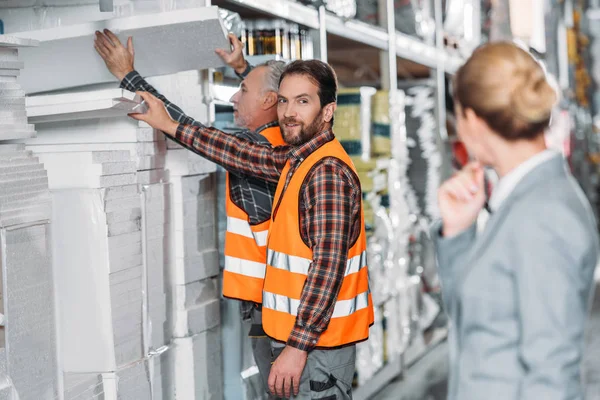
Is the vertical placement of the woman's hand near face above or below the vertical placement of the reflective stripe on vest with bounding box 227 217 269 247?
above

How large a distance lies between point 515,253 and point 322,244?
3.87 ft

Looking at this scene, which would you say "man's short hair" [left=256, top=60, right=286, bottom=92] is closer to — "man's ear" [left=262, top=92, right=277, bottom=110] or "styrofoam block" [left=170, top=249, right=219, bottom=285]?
"man's ear" [left=262, top=92, right=277, bottom=110]

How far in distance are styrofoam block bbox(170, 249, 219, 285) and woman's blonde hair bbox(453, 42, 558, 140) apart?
5.98ft

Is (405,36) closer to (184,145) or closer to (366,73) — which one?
(366,73)

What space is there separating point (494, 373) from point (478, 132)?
477 millimetres

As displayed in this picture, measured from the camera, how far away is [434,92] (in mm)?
7371

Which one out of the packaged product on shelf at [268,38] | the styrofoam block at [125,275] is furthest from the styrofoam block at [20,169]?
the packaged product on shelf at [268,38]

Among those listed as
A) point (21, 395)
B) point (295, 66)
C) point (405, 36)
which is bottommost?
point (21, 395)

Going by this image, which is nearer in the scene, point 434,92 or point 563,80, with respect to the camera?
point 434,92

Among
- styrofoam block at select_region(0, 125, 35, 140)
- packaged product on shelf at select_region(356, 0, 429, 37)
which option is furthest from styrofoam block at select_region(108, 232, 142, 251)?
packaged product on shelf at select_region(356, 0, 429, 37)

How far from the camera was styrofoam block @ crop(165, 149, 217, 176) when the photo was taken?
3445mm

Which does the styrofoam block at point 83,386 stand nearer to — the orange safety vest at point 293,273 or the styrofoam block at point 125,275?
the styrofoam block at point 125,275

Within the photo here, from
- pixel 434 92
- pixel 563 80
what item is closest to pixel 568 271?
pixel 434 92

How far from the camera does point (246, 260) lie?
10.9ft
